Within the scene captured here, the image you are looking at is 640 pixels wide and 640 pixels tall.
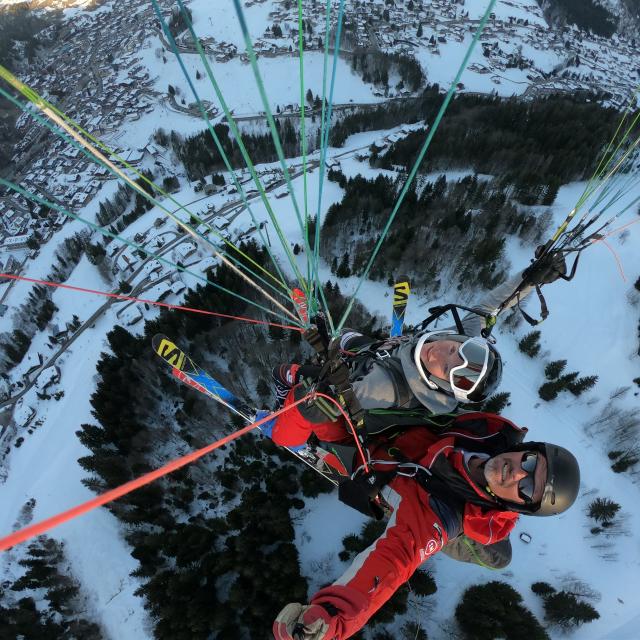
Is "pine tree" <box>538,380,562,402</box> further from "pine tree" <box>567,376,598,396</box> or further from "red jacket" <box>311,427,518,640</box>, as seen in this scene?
"red jacket" <box>311,427,518,640</box>

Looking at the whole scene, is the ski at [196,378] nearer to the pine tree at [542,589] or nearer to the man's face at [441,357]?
the man's face at [441,357]

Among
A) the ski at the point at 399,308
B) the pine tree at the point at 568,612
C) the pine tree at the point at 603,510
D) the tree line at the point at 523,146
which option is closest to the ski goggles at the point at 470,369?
the ski at the point at 399,308

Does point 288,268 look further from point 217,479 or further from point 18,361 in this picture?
point 18,361

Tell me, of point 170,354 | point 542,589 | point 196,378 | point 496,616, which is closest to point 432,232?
point 542,589

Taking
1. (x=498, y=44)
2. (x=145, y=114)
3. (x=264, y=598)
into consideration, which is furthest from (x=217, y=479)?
(x=498, y=44)

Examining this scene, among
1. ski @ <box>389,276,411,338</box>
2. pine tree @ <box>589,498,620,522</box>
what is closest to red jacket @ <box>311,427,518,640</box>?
ski @ <box>389,276,411,338</box>

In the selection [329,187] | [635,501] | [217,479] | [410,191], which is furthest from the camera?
[329,187]
